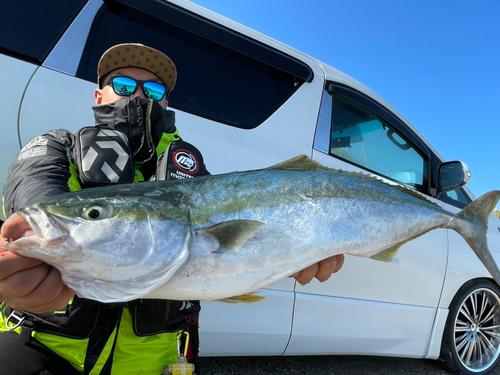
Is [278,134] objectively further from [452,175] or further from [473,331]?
[473,331]

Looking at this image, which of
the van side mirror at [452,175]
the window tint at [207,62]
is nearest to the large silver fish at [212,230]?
the window tint at [207,62]

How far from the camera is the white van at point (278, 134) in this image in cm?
189

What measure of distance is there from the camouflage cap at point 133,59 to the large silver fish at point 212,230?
930 mm

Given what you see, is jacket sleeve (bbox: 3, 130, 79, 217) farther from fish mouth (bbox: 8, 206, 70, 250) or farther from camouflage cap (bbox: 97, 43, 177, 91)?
camouflage cap (bbox: 97, 43, 177, 91)

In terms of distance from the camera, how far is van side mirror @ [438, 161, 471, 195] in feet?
9.55

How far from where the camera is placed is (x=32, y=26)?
1.86 metres

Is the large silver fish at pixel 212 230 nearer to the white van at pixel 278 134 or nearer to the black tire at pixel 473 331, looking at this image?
the white van at pixel 278 134

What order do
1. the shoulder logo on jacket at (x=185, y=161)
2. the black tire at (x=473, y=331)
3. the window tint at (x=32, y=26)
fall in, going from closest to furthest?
the shoulder logo on jacket at (x=185, y=161), the window tint at (x=32, y=26), the black tire at (x=473, y=331)

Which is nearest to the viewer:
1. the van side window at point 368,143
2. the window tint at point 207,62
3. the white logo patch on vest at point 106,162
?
the white logo patch on vest at point 106,162

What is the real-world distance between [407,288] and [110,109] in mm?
2589

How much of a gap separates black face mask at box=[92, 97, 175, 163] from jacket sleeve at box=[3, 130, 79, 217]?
25 centimetres

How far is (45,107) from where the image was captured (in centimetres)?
186

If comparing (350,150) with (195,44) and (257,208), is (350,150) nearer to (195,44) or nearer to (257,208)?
(195,44)

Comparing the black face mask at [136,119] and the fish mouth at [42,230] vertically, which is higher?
the black face mask at [136,119]
